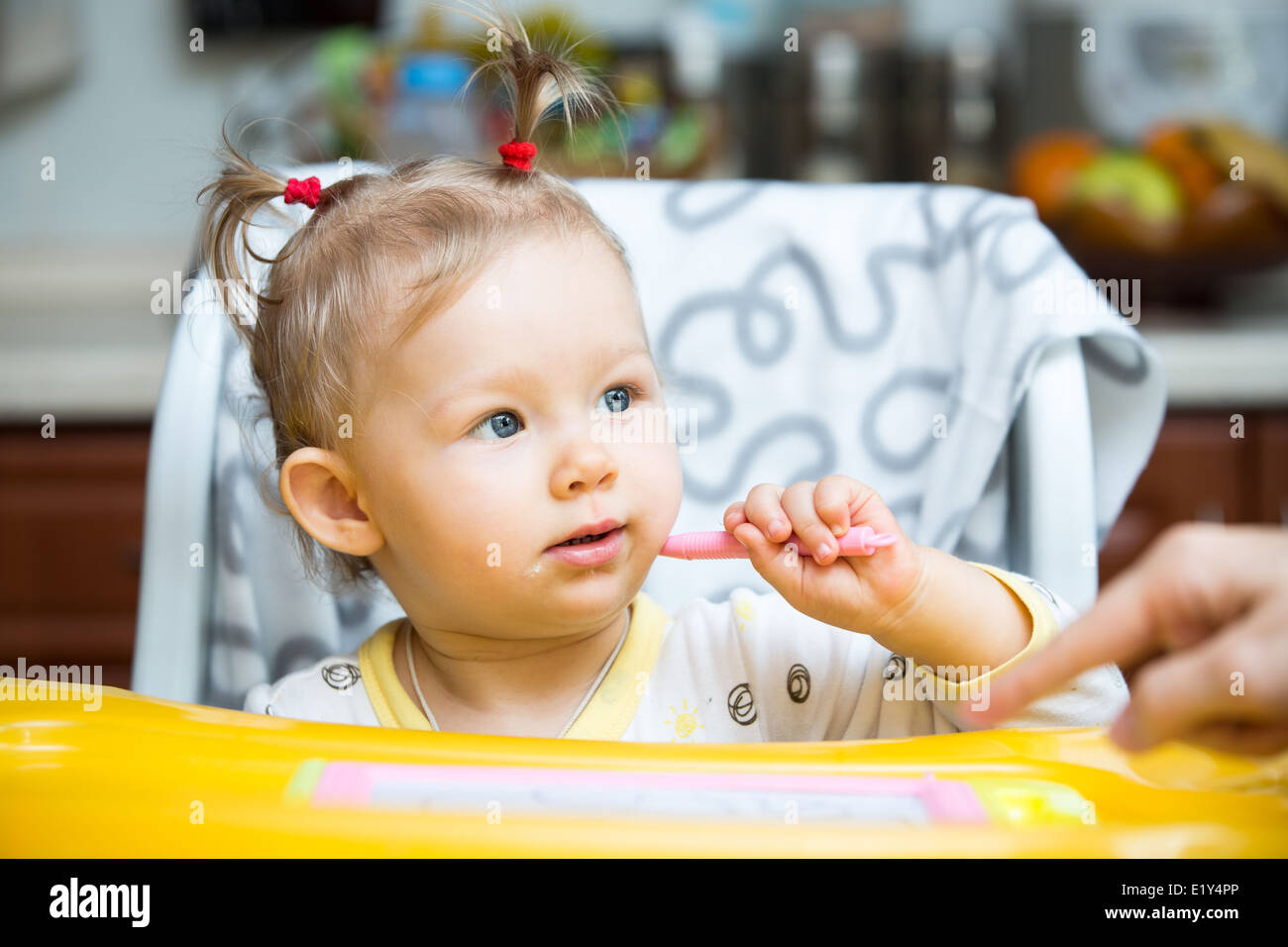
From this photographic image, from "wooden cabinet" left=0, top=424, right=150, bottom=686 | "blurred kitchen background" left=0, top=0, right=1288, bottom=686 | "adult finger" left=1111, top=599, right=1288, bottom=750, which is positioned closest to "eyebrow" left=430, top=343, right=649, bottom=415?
"adult finger" left=1111, top=599, right=1288, bottom=750

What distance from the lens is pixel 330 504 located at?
0.66 m

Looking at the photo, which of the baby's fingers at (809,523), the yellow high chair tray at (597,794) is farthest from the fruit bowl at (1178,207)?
the yellow high chair tray at (597,794)

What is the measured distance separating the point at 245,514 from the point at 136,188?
1130 mm

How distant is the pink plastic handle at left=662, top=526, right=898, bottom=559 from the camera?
0.55 metres

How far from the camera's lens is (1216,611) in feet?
1.11

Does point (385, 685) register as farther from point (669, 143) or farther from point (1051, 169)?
point (1051, 169)

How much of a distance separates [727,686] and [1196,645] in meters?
0.35

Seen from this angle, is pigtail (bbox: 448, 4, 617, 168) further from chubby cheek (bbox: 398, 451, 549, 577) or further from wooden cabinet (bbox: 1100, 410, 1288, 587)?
wooden cabinet (bbox: 1100, 410, 1288, 587)

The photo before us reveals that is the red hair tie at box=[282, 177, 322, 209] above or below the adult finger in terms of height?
above

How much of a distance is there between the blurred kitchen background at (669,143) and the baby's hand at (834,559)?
859 mm

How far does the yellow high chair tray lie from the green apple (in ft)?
3.73

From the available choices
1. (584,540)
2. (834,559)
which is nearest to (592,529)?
(584,540)

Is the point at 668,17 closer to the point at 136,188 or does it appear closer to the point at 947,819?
the point at 136,188
